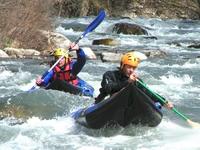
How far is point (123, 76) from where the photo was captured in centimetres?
724

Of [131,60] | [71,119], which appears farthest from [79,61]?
[131,60]

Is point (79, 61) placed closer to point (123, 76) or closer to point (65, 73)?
point (65, 73)

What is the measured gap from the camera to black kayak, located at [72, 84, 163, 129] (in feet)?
23.0

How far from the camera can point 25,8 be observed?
1698 cm

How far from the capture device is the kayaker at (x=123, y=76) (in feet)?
22.9

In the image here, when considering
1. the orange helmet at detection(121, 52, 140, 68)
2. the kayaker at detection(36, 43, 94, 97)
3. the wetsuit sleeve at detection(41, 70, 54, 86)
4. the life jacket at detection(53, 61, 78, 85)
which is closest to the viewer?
the orange helmet at detection(121, 52, 140, 68)

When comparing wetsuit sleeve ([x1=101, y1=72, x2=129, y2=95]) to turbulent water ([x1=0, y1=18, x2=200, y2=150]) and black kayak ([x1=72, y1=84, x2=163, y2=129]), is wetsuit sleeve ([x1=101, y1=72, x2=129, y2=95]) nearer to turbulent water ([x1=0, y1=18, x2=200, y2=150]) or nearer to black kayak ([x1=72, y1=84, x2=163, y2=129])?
black kayak ([x1=72, y1=84, x2=163, y2=129])

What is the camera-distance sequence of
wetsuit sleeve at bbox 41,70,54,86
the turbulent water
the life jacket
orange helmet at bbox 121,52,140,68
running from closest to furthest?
orange helmet at bbox 121,52,140,68 → the turbulent water → the life jacket → wetsuit sleeve at bbox 41,70,54,86

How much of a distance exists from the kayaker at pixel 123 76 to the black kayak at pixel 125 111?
16 cm

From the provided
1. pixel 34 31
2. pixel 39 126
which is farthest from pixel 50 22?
pixel 39 126

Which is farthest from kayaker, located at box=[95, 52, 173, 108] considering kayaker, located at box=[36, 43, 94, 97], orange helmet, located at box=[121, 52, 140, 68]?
kayaker, located at box=[36, 43, 94, 97]

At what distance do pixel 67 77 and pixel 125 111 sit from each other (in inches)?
110

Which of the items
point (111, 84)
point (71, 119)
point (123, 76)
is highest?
point (123, 76)

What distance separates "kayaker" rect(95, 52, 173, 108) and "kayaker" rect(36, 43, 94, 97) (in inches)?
79.5
